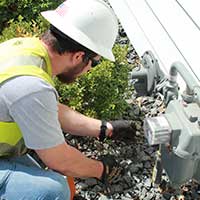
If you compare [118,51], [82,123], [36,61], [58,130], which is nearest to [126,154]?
[82,123]

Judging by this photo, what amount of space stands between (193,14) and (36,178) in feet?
4.30

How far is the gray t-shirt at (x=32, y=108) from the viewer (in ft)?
6.79

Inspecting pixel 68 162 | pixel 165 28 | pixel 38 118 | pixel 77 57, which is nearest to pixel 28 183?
pixel 68 162

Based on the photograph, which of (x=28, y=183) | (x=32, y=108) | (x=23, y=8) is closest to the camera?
(x=32, y=108)

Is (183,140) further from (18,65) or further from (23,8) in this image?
(23,8)

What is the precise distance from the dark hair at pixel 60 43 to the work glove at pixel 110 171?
75 cm

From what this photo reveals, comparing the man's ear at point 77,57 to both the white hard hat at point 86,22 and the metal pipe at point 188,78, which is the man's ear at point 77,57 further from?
the metal pipe at point 188,78

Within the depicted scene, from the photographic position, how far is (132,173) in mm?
2918

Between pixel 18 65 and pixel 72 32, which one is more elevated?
pixel 72 32

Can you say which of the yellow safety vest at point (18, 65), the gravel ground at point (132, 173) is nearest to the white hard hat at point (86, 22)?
the yellow safety vest at point (18, 65)

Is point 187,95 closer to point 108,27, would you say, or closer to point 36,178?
point 108,27

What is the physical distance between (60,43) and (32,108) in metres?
0.36

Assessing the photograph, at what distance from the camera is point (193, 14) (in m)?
2.80

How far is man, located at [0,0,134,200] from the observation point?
210cm
